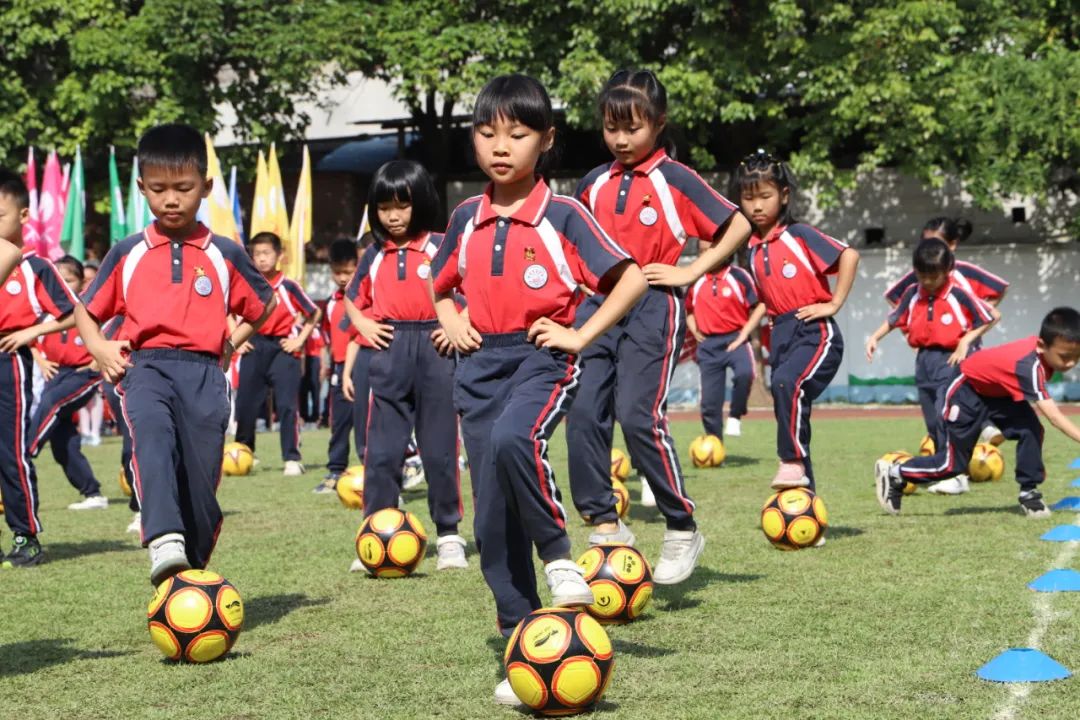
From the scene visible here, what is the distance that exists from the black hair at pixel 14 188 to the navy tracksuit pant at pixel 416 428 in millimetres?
2101

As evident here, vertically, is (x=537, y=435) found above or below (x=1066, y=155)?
below

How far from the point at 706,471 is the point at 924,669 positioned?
30.8ft

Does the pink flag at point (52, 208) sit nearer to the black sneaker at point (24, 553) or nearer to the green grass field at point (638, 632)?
the green grass field at point (638, 632)

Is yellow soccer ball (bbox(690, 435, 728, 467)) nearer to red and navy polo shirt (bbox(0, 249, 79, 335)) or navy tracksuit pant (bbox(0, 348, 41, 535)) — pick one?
red and navy polo shirt (bbox(0, 249, 79, 335))

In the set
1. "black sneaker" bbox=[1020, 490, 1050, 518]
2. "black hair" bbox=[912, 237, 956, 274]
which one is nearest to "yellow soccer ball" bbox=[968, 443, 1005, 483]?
"black hair" bbox=[912, 237, 956, 274]

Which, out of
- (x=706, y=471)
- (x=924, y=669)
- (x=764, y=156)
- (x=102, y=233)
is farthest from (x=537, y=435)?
(x=102, y=233)

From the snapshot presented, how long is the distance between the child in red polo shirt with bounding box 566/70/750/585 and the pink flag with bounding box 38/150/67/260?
66.2 ft

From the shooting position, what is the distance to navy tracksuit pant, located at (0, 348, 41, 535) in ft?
29.2

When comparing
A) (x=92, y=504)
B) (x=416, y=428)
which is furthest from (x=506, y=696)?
(x=92, y=504)

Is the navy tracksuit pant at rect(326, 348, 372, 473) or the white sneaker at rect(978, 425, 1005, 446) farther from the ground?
the navy tracksuit pant at rect(326, 348, 372, 473)

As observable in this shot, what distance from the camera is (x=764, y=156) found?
9430mm

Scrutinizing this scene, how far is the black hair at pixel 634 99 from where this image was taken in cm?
712

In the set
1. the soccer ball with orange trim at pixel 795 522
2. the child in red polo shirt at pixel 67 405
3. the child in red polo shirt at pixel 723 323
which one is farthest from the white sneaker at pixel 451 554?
the child in red polo shirt at pixel 723 323

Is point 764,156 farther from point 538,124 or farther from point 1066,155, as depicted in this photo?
point 1066,155
